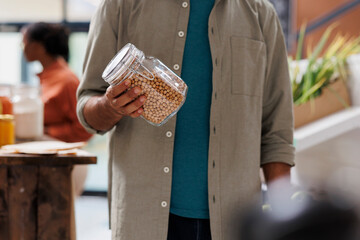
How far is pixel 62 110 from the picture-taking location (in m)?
2.58

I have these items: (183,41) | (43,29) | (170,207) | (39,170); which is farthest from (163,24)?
(43,29)

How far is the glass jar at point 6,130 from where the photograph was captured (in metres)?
1.79

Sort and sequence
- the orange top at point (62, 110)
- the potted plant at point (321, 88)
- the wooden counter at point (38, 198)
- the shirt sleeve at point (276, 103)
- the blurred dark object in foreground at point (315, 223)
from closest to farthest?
the blurred dark object in foreground at point (315, 223), the shirt sleeve at point (276, 103), the wooden counter at point (38, 198), the potted plant at point (321, 88), the orange top at point (62, 110)

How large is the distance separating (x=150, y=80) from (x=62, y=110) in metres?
1.76

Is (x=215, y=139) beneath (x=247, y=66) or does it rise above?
beneath

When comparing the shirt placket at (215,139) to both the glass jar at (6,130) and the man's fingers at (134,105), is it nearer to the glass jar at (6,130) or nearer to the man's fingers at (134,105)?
the man's fingers at (134,105)

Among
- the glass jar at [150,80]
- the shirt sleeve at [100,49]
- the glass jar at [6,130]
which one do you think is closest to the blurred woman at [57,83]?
the glass jar at [6,130]

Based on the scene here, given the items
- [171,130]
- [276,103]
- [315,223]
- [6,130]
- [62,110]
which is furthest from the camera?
[62,110]

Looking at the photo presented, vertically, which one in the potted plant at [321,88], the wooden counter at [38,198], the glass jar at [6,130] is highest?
the potted plant at [321,88]

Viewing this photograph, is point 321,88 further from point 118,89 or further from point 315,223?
point 315,223

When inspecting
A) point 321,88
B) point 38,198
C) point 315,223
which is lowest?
point 38,198

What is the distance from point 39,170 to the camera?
1579 mm

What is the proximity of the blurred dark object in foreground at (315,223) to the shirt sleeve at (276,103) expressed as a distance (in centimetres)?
91

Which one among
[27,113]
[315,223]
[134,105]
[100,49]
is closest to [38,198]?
[27,113]
